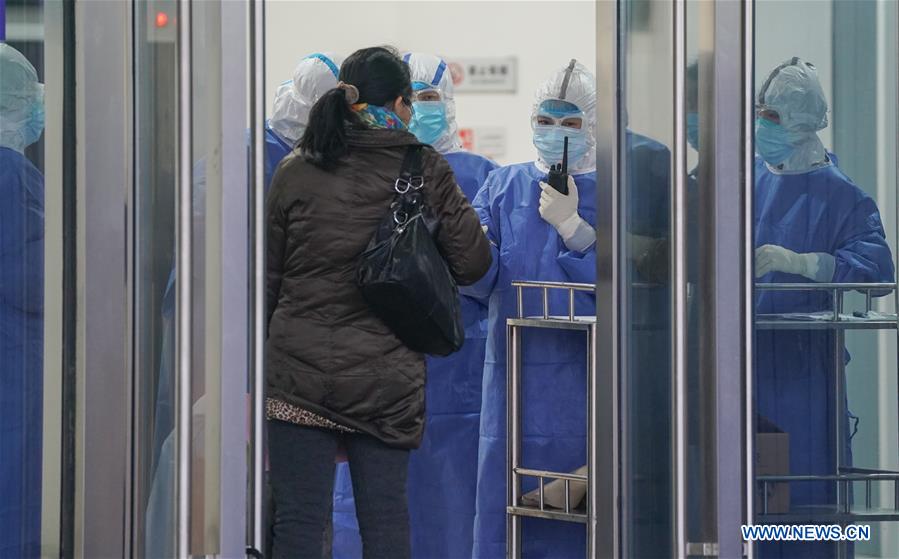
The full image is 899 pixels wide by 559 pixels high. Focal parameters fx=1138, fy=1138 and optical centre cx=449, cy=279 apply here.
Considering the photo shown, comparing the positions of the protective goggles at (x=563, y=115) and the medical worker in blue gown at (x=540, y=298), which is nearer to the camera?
the medical worker in blue gown at (x=540, y=298)

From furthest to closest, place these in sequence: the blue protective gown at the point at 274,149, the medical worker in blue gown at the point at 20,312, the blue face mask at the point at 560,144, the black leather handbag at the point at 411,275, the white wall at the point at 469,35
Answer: the white wall at the point at 469,35 < the blue protective gown at the point at 274,149 < the blue face mask at the point at 560,144 < the black leather handbag at the point at 411,275 < the medical worker in blue gown at the point at 20,312

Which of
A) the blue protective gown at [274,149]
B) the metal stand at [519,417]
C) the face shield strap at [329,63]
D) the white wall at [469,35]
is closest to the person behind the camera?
the metal stand at [519,417]

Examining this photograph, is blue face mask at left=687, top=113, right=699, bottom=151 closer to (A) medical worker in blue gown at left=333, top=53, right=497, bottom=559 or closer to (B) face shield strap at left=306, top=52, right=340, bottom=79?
(A) medical worker in blue gown at left=333, top=53, right=497, bottom=559

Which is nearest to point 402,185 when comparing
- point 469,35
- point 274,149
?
point 274,149

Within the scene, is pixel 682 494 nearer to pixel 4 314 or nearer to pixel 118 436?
pixel 118 436

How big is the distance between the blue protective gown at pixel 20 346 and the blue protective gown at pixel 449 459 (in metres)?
1.41

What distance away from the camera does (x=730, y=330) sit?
165 cm

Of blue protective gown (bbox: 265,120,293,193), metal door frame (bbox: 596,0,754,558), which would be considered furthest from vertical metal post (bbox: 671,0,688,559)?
blue protective gown (bbox: 265,120,293,193)

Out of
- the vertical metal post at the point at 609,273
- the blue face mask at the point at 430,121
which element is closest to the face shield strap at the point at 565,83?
the blue face mask at the point at 430,121

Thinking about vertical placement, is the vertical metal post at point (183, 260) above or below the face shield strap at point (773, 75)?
below

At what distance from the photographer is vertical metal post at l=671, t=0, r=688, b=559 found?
1.65 m

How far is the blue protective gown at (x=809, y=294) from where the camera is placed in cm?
165

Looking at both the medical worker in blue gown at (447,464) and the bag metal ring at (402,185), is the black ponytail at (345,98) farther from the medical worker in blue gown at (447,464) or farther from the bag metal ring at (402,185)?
the medical worker in blue gown at (447,464)

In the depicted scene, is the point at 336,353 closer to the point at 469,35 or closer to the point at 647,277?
the point at 647,277
